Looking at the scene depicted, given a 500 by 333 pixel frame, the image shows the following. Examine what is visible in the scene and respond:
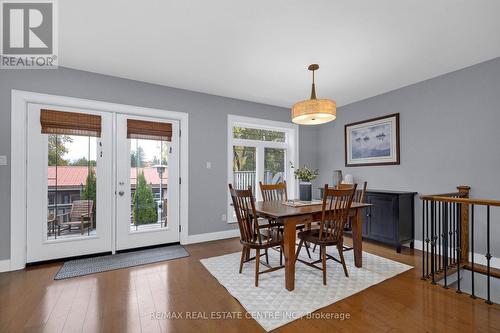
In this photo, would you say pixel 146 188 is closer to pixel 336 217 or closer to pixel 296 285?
pixel 296 285

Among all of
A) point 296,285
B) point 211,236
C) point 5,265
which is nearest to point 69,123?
point 5,265

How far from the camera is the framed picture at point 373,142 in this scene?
387cm

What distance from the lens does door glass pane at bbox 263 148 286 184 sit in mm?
4750

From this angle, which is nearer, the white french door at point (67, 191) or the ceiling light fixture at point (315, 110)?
the ceiling light fixture at point (315, 110)

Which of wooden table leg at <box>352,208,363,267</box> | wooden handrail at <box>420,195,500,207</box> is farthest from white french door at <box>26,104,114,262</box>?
wooden handrail at <box>420,195,500,207</box>

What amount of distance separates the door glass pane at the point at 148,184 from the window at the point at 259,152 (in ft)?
3.66

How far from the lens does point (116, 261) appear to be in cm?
302

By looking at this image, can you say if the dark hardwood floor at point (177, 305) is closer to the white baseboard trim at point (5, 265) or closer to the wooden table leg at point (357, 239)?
the white baseboard trim at point (5, 265)

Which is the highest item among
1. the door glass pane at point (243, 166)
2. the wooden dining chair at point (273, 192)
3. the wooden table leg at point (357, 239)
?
the door glass pane at point (243, 166)

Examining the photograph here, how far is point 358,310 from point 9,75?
4440 mm

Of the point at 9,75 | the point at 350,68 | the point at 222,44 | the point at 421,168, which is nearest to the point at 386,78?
the point at 350,68

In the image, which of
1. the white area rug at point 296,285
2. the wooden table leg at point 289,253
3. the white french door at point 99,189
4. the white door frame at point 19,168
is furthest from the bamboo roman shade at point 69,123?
the wooden table leg at point 289,253

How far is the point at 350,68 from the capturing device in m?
3.10

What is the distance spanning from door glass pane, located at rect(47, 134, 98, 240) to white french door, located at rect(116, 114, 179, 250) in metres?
0.32
